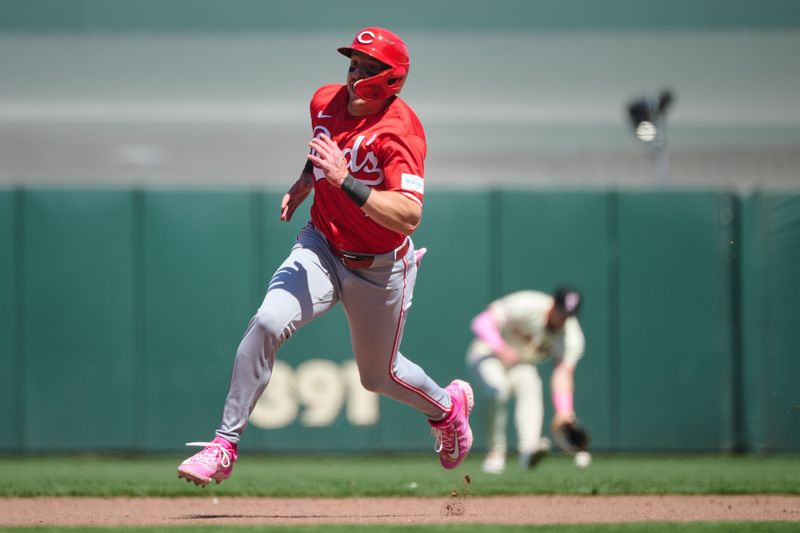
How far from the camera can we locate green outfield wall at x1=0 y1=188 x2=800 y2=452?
1005 cm

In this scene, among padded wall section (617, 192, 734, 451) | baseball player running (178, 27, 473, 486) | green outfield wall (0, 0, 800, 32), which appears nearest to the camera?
baseball player running (178, 27, 473, 486)

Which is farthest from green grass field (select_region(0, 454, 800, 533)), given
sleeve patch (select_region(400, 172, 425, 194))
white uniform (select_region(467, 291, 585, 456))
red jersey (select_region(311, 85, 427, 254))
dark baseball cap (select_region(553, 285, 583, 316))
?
sleeve patch (select_region(400, 172, 425, 194))

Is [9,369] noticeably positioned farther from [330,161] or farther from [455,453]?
[330,161]

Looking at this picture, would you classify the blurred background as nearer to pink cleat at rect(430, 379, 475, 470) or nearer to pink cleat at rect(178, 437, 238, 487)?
pink cleat at rect(430, 379, 475, 470)

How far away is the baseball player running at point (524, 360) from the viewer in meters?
8.62

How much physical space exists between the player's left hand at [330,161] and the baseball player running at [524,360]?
3784mm

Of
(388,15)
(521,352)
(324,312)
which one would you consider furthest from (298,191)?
(388,15)

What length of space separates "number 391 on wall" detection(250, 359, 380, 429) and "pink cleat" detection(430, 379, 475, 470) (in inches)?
155

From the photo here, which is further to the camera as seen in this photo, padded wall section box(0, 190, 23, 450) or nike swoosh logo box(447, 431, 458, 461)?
padded wall section box(0, 190, 23, 450)

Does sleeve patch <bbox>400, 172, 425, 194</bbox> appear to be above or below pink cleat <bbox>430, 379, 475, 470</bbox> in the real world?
above

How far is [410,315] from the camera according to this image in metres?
10.2

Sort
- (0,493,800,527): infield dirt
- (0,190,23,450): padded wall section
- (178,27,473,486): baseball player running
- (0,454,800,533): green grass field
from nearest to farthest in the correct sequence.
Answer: (178,27,473,486): baseball player running → (0,454,800,533): green grass field → (0,493,800,527): infield dirt → (0,190,23,450): padded wall section

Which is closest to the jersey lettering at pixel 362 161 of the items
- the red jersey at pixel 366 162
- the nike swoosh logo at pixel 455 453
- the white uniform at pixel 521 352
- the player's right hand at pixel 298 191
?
the red jersey at pixel 366 162

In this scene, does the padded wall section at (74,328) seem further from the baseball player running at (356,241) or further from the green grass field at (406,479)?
the baseball player running at (356,241)
